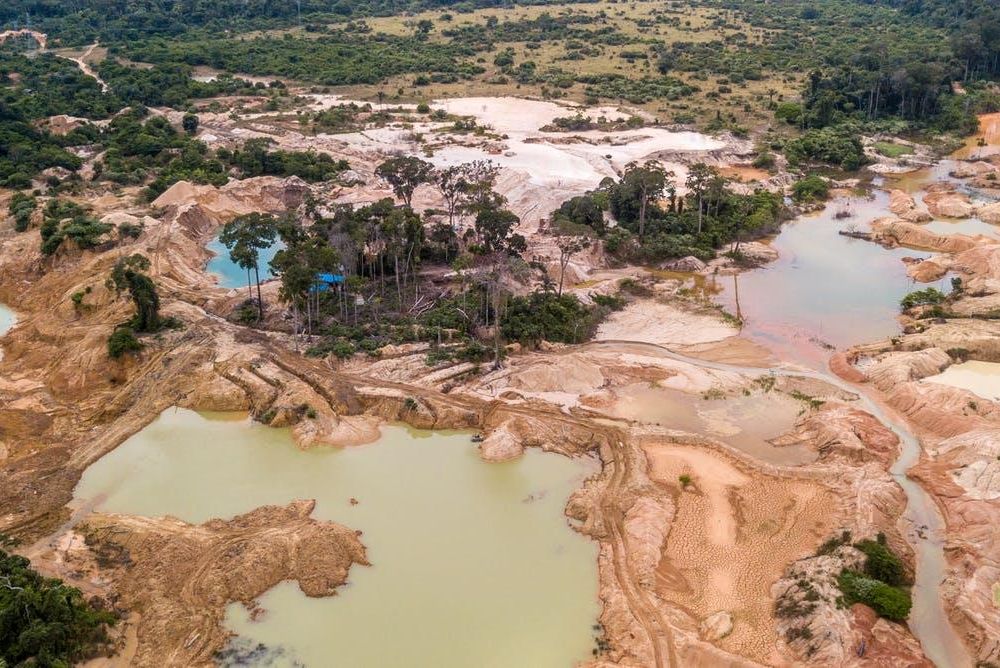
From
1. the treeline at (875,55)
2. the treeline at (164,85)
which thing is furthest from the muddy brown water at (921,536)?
the treeline at (164,85)

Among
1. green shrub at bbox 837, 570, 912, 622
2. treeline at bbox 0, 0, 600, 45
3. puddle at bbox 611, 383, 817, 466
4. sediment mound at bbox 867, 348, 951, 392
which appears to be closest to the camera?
green shrub at bbox 837, 570, 912, 622

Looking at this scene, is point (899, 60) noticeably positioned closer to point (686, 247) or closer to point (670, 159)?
point (670, 159)

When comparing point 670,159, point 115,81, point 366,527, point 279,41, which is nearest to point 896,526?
point 366,527

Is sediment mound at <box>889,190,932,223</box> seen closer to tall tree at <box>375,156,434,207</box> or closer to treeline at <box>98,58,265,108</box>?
tall tree at <box>375,156,434,207</box>

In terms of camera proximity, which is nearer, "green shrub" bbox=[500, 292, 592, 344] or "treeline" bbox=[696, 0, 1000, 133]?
"green shrub" bbox=[500, 292, 592, 344]

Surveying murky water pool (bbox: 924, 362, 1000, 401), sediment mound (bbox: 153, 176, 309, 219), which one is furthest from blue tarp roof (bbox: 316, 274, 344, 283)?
murky water pool (bbox: 924, 362, 1000, 401)

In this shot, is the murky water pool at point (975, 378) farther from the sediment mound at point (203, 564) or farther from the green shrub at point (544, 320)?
the sediment mound at point (203, 564)
